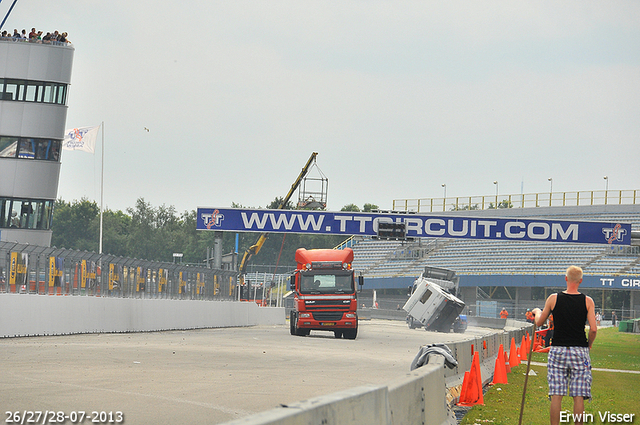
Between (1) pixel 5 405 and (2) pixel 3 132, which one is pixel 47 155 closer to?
(2) pixel 3 132

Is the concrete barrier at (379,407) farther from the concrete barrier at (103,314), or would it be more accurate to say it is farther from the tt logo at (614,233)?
the tt logo at (614,233)

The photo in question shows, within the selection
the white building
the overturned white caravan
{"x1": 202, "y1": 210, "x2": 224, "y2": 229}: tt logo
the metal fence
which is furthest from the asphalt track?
{"x1": 202, "y1": 210, "x2": 224, "y2": 229}: tt logo

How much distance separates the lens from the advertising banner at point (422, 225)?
4869 centimetres

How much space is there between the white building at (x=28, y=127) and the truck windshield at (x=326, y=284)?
17863 mm

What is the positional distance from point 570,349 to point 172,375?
23.8 feet

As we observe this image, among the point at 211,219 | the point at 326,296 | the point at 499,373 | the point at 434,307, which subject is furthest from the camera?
the point at 211,219

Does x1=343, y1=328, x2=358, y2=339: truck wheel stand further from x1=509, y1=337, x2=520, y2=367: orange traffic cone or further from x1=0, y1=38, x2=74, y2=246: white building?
x1=0, y1=38, x2=74, y2=246: white building

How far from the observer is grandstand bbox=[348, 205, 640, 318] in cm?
6731

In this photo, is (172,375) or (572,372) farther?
(172,375)

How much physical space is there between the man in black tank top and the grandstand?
5416 centimetres

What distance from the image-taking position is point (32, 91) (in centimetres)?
4269

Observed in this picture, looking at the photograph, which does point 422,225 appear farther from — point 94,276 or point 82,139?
point 94,276

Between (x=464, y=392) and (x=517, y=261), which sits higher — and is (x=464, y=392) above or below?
below

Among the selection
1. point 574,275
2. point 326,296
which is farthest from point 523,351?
point 574,275
